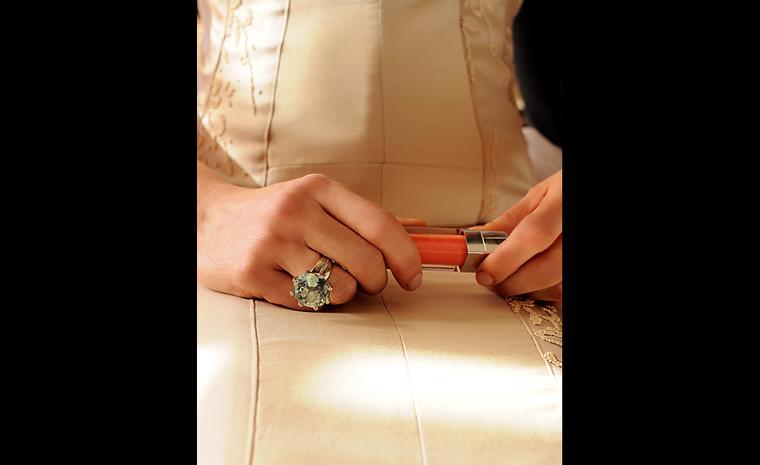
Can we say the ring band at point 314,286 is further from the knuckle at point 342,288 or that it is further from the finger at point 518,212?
the finger at point 518,212

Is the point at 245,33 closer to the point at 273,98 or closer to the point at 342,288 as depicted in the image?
the point at 273,98

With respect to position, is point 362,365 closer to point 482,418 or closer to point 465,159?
point 482,418

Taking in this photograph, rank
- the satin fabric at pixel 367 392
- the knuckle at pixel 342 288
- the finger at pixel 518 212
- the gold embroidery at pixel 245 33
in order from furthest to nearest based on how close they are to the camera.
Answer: the gold embroidery at pixel 245 33 < the finger at pixel 518 212 < the knuckle at pixel 342 288 < the satin fabric at pixel 367 392

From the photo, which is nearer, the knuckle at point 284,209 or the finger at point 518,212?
the knuckle at point 284,209

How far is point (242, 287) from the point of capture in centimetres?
54

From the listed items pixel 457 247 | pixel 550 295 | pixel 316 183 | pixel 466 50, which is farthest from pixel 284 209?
pixel 466 50

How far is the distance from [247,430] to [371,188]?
37 centimetres

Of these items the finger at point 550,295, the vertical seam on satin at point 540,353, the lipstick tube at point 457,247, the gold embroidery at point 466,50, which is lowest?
the finger at point 550,295

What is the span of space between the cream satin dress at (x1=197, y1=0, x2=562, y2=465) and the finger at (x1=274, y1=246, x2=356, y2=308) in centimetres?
2

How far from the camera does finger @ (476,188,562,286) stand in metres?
0.56

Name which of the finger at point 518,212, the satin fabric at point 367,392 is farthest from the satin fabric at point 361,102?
the satin fabric at point 367,392

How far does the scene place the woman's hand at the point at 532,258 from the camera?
1.84ft

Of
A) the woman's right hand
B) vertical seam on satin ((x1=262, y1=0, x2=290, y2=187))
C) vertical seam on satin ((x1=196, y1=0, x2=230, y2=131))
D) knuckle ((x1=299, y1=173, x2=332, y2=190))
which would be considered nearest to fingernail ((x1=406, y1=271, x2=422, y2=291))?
the woman's right hand

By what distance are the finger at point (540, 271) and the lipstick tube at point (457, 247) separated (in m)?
0.04
